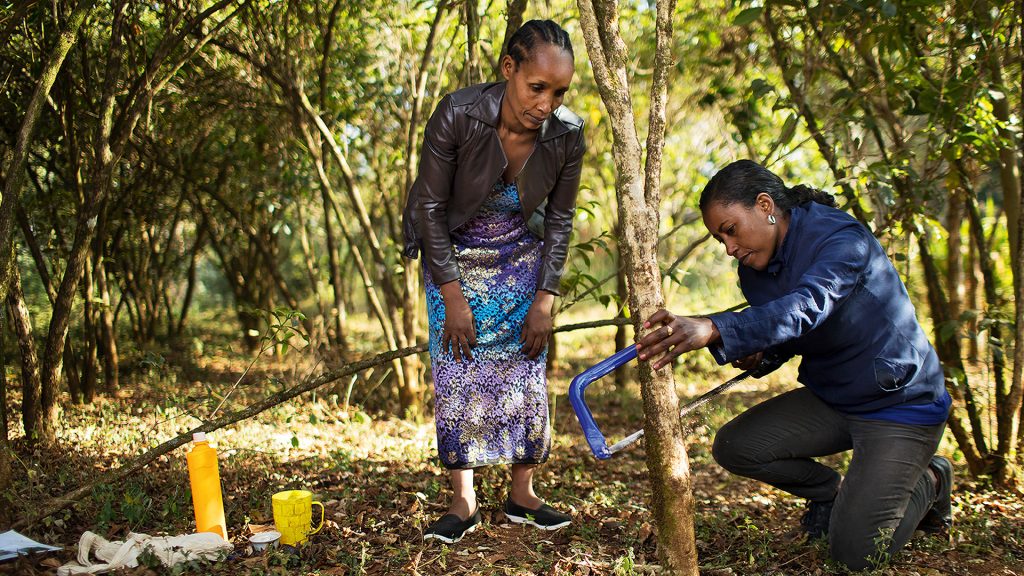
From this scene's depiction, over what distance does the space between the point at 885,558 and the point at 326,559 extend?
1.91 metres

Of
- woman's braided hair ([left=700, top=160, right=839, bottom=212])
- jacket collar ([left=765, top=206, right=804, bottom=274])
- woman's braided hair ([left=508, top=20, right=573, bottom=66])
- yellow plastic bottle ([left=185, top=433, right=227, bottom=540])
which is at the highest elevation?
woman's braided hair ([left=508, top=20, right=573, bottom=66])

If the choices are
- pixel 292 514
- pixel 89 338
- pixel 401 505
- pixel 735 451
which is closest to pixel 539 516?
pixel 401 505

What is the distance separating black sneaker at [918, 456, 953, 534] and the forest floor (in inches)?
3.1

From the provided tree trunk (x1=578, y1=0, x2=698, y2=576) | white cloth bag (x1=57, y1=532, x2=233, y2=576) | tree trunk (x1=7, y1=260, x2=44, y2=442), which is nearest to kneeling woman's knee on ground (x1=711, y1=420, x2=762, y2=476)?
tree trunk (x1=578, y1=0, x2=698, y2=576)

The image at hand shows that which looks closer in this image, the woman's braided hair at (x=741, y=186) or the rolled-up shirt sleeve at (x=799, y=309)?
the rolled-up shirt sleeve at (x=799, y=309)

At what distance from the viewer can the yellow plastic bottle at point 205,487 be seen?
2688 mm

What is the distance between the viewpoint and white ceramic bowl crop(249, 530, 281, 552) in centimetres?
266

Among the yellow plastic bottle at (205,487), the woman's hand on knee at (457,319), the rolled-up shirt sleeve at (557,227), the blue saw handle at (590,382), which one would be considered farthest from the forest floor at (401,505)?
the rolled-up shirt sleeve at (557,227)

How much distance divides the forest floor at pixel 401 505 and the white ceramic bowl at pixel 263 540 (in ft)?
0.15

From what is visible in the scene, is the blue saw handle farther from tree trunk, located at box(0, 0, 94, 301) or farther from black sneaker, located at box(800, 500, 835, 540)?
tree trunk, located at box(0, 0, 94, 301)

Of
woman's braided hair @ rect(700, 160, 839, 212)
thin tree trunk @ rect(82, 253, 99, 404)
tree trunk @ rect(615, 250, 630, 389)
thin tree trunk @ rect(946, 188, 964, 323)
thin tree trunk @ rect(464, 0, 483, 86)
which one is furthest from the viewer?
tree trunk @ rect(615, 250, 630, 389)

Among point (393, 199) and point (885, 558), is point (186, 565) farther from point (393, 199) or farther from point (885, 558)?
point (393, 199)

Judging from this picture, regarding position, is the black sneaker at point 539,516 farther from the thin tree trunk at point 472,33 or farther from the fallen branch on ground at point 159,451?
the thin tree trunk at point 472,33

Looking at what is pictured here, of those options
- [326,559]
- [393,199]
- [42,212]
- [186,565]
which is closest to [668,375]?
[326,559]
